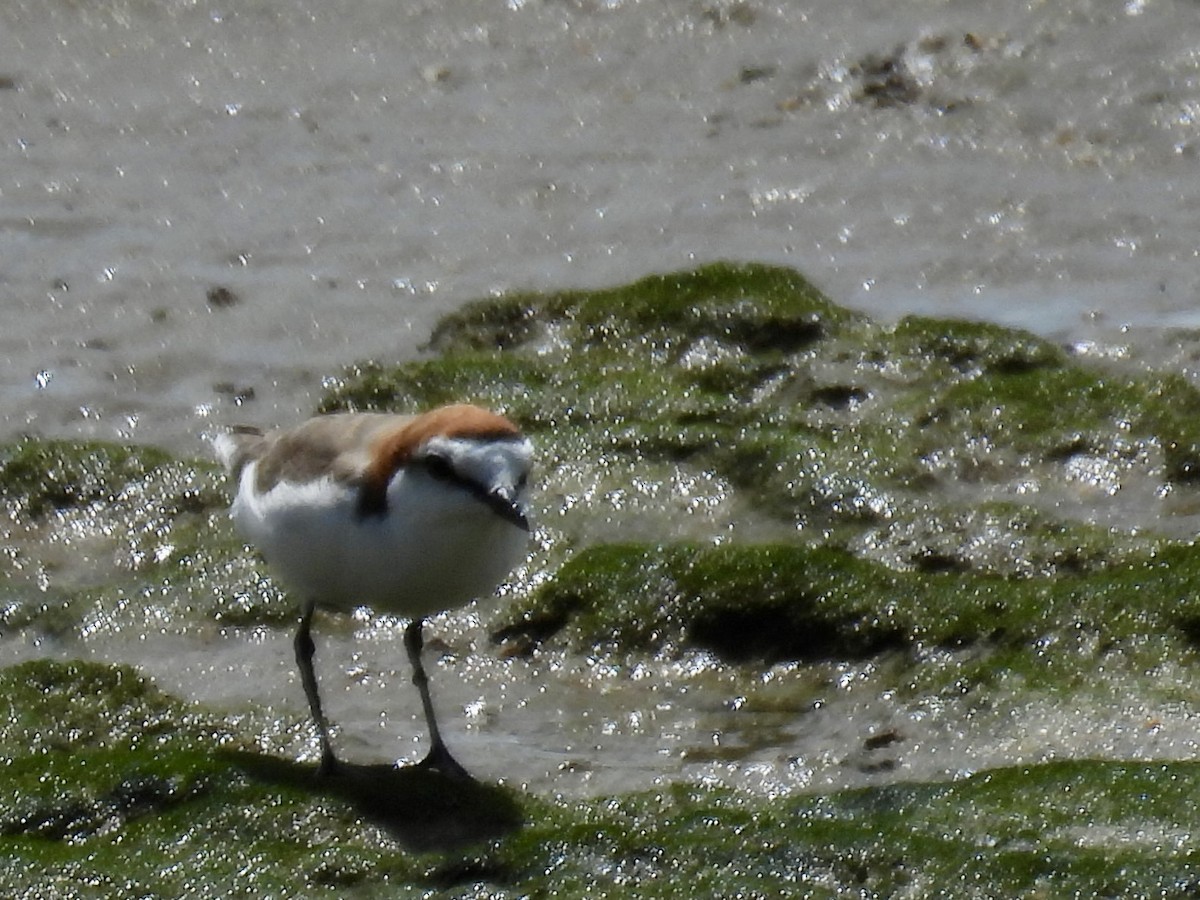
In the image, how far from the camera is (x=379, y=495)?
5770 mm

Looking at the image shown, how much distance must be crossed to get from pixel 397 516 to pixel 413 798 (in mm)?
767

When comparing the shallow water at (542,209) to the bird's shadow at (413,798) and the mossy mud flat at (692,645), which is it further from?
the bird's shadow at (413,798)

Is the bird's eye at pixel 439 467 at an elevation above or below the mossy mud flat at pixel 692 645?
above

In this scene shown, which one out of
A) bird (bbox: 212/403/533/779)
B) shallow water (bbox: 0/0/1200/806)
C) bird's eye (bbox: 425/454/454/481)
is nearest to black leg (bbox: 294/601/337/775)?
bird (bbox: 212/403/533/779)

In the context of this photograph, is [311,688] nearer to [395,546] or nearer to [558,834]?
[395,546]

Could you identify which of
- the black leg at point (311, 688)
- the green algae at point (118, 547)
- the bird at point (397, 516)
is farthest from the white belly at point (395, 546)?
the green algae at point (118, 547)

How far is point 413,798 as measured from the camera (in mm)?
5676

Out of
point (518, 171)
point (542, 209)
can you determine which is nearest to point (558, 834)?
point (542, 209)

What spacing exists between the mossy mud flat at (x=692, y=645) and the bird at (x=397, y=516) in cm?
49

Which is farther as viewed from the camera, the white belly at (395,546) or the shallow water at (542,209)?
the shallow water at (542,209)

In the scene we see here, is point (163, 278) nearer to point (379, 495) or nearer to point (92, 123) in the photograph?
point (92, 123)

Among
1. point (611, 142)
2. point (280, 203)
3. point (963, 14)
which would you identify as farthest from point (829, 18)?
point (280, 203)

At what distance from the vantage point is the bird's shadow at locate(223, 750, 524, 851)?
5.49m

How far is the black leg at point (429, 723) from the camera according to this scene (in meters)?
6.10
